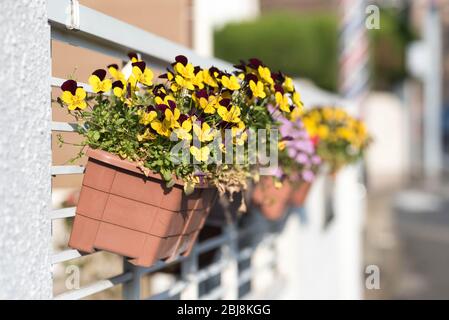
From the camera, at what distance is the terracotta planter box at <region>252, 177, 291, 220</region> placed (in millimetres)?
2949

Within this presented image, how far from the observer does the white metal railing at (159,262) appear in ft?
6.18

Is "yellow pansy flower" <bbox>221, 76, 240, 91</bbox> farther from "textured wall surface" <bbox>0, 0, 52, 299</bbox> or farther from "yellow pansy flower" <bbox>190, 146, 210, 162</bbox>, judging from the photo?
"textured wall surface" <bbox>0, 0, 52, 299</bbox>

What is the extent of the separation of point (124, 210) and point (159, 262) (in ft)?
1.94

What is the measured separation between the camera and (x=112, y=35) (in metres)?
2.07

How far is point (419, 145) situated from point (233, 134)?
2430cm

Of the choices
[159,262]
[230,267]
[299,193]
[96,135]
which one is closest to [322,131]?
[299,193]

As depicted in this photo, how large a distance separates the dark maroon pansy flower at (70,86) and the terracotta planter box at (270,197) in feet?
3.91

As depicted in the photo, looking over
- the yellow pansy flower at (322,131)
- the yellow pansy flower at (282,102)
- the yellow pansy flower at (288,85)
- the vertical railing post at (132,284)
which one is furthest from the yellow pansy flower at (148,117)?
the yellow pansy flower at (322,131)

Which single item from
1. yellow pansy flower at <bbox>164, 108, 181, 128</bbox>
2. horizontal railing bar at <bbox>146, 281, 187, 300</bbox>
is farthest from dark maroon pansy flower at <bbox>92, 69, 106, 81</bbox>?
horizontal railing bar at <bbox>146, 281, 187, 300</bbox>

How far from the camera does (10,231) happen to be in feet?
5.09

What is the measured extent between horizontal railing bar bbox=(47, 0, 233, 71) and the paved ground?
4211 mm

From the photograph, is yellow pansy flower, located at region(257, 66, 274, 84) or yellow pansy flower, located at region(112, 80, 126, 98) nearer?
yellow pansy flower, located at region(112, 80, 126, 98)
